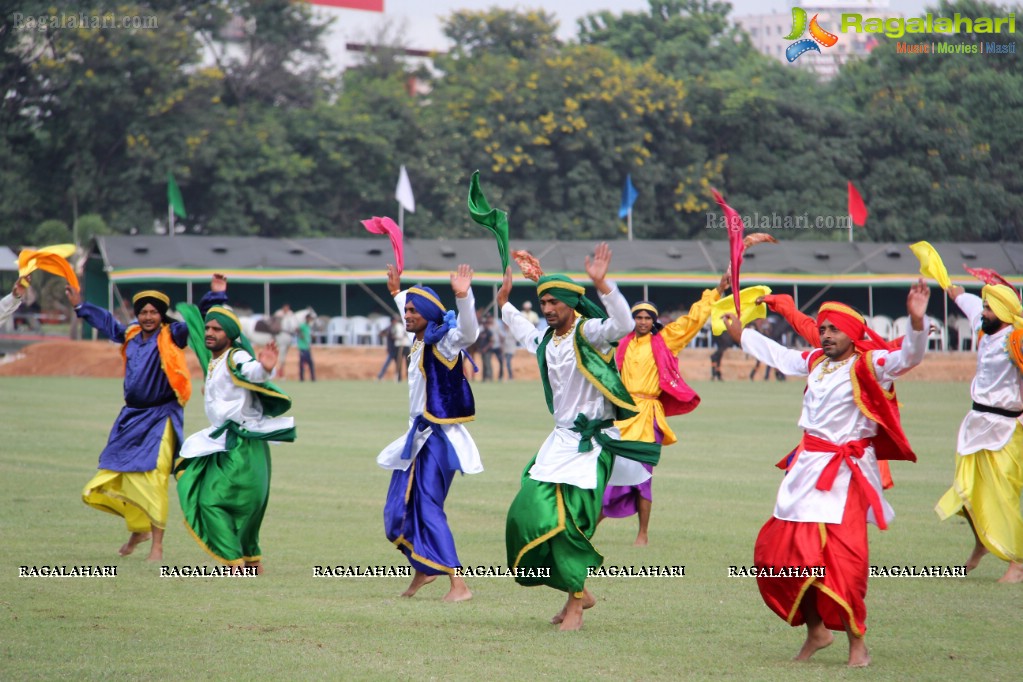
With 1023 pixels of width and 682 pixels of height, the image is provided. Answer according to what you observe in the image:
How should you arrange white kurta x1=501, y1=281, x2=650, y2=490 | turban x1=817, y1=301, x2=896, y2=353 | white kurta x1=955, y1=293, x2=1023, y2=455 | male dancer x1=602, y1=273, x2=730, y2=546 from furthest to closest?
male dancer x1=602, y1=273, x2=730, y2=546, white kurta x1=955, y1=293, x2=1023, y2=455, white kurta x1=501, y1=281, x2=650, y2=490, turban x1=817, y1=301, x2=896, y2=353

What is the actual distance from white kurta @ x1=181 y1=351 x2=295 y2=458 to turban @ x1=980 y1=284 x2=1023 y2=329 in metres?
4.89

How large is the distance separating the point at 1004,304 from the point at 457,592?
4.18 meters

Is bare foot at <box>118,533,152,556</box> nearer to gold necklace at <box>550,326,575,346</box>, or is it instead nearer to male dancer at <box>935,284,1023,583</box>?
gold necklace at <box>550,326,575,346</box>

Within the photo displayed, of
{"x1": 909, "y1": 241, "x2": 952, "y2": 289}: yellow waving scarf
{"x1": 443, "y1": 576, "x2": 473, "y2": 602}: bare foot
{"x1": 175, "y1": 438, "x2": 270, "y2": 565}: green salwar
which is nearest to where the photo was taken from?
{"x1": 909, "y1": 241, "x2": 952, "y2": 289}: yellow waving scarf

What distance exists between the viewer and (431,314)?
8.37m

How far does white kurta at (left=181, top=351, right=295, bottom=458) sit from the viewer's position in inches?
351

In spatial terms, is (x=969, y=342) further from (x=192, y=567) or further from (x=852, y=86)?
(x=192, y=567)

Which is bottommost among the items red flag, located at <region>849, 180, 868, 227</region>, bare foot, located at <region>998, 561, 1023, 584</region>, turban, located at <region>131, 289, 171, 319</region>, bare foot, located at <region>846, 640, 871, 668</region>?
bare foot, located at <region>998, 561, 1023, 584</region>

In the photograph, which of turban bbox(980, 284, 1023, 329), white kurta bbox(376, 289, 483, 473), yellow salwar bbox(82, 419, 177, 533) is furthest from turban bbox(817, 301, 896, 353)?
yellow salwar bbox(82, 419, 177, 533)

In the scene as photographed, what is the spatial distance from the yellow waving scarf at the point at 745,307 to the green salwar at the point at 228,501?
3.13 metres

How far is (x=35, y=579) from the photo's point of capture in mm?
8422

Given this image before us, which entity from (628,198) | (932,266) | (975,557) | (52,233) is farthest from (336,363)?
(932,266)

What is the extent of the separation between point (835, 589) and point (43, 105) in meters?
43.0

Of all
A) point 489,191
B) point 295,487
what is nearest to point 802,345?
point 489,191
